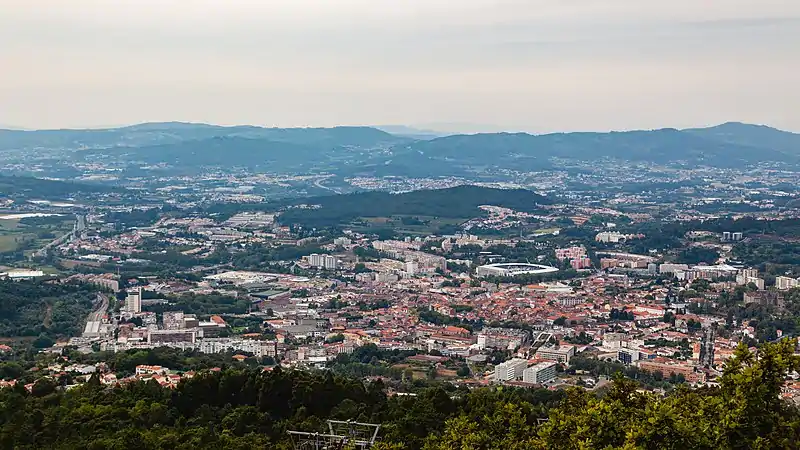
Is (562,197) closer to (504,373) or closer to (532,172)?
(532,172)

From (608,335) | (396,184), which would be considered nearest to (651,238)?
(608,335)

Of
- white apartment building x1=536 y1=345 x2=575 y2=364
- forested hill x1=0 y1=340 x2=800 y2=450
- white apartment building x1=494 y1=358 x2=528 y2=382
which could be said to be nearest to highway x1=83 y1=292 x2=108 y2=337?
forested hill x1=0 y1=340 x2=800 y2=450

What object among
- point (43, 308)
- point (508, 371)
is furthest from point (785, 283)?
point (43, 308)

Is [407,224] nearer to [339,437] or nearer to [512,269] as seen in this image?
[512,269]

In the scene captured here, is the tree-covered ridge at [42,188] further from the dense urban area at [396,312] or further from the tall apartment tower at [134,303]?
the tall apartment tower at [134,303]

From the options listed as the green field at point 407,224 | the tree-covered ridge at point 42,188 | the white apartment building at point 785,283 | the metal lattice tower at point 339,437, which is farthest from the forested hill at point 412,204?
the metal lattice tower at point 339,437

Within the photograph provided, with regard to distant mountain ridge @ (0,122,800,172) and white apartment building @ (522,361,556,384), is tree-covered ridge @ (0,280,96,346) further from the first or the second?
distant mountain ridge @ (0,122,800,172)

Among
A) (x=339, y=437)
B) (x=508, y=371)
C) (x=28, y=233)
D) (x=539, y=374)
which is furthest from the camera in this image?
(x=28, y=233)
